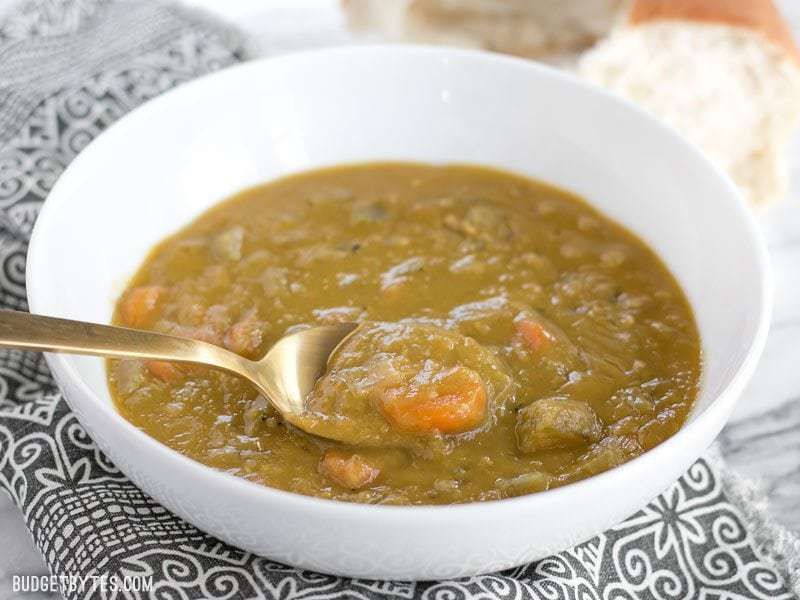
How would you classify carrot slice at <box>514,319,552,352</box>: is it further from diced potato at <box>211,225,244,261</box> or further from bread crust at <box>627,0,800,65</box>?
bread crust at <box>627,0,800,65</box>

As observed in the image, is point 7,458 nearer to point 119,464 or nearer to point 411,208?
point 119,464

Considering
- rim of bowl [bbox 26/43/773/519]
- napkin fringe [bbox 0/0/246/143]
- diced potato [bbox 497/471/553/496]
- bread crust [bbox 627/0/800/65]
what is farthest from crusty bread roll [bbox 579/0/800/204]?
diced potato [bbox 497/471/553/496]

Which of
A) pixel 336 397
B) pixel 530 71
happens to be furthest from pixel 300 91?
pixel 336 397

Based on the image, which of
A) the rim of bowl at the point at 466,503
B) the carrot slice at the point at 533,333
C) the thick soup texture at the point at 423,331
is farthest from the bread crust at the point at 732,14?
the carrot slice at the point at 533,333

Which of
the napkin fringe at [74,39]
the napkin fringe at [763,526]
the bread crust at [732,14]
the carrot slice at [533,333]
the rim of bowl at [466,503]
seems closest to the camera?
the rim of bowl at [466,503]

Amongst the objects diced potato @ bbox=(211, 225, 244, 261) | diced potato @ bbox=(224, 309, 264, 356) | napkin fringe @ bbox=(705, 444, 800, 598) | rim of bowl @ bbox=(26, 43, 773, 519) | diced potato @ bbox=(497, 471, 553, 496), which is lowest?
napkin fringe @ bbox=(705, 444, 800, 598)

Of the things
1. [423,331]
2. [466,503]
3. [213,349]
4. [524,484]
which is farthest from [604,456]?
[213,349]

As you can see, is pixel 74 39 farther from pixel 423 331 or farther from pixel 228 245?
pixel 423 331

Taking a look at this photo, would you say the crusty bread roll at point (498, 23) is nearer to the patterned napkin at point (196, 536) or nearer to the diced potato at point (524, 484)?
the patterned napkin at point (196, 536)
